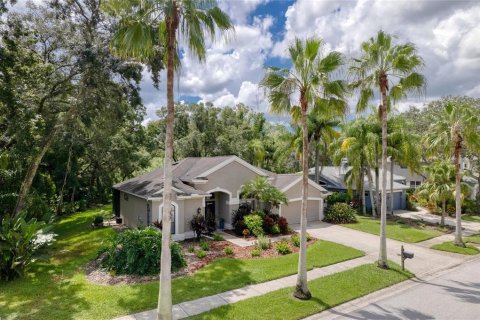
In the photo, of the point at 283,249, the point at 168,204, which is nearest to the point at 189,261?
the point at 283,249

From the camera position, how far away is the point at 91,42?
55.0 ft

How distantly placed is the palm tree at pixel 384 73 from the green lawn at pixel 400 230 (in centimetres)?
793

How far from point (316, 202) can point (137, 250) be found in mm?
16723

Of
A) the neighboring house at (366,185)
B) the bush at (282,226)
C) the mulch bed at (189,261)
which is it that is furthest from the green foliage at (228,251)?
the neighboring house at (366,185)

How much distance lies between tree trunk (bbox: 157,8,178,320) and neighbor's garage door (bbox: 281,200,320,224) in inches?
635

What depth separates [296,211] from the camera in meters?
24.2

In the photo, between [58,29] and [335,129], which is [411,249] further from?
[58,29]

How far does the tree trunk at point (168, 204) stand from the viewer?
26.5 ft

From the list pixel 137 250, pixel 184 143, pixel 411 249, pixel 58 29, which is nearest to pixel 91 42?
pixel 58 29

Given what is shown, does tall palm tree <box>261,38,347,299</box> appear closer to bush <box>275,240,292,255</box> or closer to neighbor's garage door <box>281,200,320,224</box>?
bush <box>275,240,292,255</box>

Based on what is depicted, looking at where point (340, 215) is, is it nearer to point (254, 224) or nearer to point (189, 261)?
point (254, 224)

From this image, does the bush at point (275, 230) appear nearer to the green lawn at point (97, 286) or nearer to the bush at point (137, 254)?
the green lawn at point (97, 286)

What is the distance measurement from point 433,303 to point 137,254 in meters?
11.3

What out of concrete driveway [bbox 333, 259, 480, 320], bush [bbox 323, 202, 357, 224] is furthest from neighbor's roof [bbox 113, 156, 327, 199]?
concrete driveway [bbox 333, 259, 480, 320]
